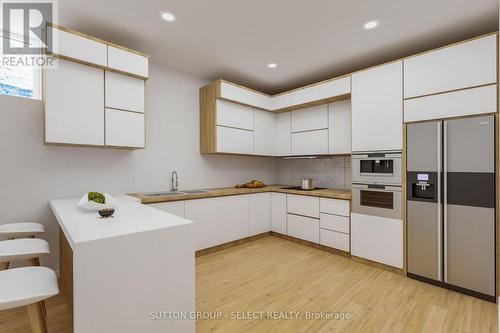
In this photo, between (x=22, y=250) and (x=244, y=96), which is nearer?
(x=22, y=250)

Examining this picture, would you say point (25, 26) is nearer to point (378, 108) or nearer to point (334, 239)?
point (378, 108)

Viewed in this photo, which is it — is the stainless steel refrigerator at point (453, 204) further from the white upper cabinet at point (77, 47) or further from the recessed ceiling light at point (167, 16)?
the white upper cabinet at point (77, 47)

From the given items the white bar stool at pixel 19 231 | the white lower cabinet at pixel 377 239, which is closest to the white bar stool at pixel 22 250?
the white bar stool at pixel 19 231

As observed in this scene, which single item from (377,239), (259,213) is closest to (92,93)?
(259,213)

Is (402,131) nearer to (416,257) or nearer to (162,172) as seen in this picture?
(416,257)

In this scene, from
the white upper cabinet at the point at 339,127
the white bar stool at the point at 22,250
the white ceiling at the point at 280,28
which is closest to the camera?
the white bar stool at the point at 22,250

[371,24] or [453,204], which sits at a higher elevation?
[371,24]

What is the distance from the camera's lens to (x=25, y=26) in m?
2.38

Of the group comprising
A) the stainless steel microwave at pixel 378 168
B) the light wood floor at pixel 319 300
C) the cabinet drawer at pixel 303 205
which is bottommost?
the light wood floor at pixel 319 300

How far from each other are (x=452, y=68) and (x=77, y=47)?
3.67 meters

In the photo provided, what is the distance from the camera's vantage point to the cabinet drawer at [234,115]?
11.9 ft

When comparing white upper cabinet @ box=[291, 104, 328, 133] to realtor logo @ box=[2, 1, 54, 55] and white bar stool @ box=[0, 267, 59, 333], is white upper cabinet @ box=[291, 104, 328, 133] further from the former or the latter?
white bar stool @ box=[0, 267, 59, 333]

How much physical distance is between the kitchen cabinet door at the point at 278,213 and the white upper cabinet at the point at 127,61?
263 centimetres

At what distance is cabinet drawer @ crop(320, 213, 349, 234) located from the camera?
3180 mm
